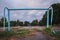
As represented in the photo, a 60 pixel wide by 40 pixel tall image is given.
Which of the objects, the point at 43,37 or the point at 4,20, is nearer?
the point at 43,37

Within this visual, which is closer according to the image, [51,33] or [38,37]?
[38,37]

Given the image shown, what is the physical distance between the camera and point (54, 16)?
5.09 meters

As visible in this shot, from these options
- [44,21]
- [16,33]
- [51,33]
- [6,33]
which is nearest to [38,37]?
[51,33]

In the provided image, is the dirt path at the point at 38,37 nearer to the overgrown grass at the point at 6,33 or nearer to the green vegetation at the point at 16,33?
the green vegetation at the point at 16,33

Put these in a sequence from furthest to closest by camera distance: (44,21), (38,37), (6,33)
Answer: (44,21)
(6,33)
(38,37)

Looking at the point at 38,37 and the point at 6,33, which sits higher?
the point at 6,33

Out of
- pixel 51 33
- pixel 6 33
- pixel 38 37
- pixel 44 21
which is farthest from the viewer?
pixel 44 21

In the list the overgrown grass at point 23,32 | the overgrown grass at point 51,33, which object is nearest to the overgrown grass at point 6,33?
the overgrown grass at point 23,32

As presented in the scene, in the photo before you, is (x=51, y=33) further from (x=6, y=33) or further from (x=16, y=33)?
(x=6, y=33)

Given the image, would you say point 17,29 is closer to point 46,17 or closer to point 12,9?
point 12,9

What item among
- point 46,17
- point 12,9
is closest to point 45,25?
point 46,17

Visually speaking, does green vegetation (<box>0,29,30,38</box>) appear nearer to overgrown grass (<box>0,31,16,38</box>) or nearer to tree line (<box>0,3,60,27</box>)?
overgrown grass (<box>0,31,16,38</box>)

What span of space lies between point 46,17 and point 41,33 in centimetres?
63

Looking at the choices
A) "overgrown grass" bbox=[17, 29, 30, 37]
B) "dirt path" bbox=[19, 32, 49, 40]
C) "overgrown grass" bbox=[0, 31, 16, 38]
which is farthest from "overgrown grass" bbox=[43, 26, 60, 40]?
"overgrown grass" bbox=[0, 31, 16, 38]
